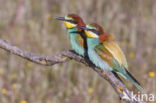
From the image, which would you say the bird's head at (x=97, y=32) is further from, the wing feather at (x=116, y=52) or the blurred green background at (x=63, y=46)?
the blurred green background at (x=63, y=46)

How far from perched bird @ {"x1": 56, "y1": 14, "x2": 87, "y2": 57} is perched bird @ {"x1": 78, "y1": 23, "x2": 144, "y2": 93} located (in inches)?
3.5

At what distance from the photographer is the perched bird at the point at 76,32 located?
7.52ft

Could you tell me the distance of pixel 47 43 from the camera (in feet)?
12.5

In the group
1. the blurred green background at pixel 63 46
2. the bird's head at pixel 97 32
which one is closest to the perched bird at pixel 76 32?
the bird's head at pixel 97 32

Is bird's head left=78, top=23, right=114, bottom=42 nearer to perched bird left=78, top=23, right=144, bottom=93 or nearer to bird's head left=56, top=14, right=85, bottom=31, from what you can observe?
perched bird left=78, top=23, right=144, bottom=93

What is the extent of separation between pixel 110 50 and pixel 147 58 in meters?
1.67

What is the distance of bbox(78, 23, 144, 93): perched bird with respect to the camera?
1.96m

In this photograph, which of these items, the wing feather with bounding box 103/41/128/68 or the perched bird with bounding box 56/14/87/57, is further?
the perched bird with bounding box 56/14/87/57

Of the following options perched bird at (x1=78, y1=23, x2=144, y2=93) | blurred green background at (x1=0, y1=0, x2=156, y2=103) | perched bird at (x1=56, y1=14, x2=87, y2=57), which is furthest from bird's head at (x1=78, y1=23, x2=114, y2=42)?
blurred green background at (x1=0, y1=0, x2=156, y2=103)

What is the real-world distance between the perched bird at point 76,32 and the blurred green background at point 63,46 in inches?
28.7

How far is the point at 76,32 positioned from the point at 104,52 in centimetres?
41

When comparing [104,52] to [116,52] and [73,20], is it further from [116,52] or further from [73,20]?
[73,20]

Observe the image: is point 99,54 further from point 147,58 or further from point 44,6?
point 44,6

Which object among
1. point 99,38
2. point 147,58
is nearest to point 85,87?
point 147,58
